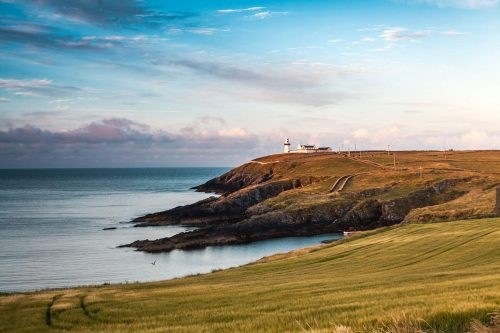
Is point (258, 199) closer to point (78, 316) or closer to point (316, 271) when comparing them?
point (316, 271)

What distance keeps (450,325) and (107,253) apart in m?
69.2

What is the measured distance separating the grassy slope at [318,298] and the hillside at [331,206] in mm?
34297

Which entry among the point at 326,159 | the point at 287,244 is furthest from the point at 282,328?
the point at 326,159

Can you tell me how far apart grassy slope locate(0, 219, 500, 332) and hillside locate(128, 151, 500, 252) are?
3430 cm

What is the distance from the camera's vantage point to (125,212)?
135500mm

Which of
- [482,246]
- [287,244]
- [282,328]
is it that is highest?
[282,328]

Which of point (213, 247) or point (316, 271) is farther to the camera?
point (213, 247)

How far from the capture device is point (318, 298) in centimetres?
2064

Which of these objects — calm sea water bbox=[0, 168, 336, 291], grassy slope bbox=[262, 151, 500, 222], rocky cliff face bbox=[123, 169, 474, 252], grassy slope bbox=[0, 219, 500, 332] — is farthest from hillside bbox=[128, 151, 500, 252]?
grassy slope bbox=[0, 219, 500, 332]

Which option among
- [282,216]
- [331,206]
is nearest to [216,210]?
[282,216]

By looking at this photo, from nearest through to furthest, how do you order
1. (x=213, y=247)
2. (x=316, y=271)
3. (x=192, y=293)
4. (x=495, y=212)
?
(x=192, y=293) → (x=316, y=271) → (x=495, y=212) → (x=213, y=247)

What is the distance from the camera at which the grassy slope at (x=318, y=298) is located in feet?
46.0

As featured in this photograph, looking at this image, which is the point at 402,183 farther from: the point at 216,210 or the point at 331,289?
the point at 331,289

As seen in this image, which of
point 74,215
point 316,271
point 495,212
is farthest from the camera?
point 74,215
